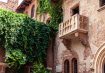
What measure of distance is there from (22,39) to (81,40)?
13.9 ft

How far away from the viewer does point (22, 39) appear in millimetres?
16219

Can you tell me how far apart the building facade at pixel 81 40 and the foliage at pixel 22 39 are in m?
1.13

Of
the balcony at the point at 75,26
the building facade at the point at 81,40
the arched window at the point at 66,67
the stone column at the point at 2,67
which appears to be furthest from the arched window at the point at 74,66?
the stone column at the point at 2,67

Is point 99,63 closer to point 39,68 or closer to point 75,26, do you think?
point 75,26

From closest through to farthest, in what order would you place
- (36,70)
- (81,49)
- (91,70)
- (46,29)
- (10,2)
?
(91,70), (81,49), (36,70), (46,29), (10,2)

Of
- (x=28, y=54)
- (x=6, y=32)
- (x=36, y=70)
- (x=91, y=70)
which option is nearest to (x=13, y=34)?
(x=6, y=32)

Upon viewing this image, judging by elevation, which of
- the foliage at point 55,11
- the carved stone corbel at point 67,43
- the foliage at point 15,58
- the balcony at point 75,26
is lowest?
the foliage at point 15,58

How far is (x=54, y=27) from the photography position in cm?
1744

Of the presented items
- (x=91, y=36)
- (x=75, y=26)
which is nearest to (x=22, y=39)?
(x=75, y=26)

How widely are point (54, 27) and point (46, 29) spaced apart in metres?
0.59

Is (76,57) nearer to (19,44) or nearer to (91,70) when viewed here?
(91,70)

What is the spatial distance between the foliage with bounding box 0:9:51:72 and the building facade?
44.7 inches

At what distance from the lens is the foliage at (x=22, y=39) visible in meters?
15.6

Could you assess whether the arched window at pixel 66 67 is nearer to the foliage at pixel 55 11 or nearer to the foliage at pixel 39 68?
the foliage at pixel 39 68
